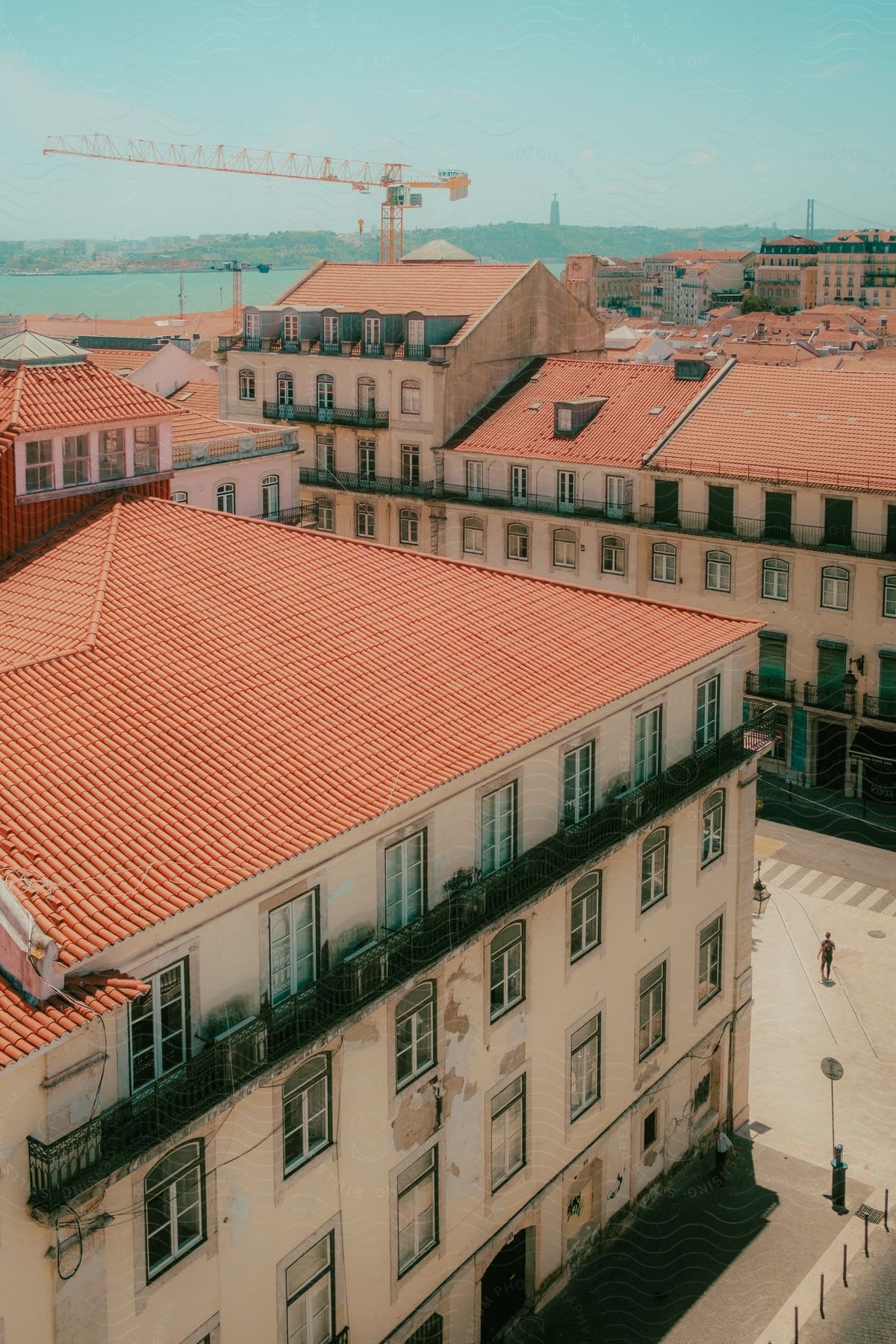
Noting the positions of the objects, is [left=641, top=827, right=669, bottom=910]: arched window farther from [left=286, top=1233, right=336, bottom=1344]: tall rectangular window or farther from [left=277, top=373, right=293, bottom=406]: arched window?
[left=277, top=373, right=293, bottom=406]: arched window

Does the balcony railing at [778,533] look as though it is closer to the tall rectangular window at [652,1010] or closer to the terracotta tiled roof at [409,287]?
the terracotta tiled roof at [409,287]

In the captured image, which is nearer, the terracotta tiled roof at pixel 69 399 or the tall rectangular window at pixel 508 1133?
the tall rectangular window at pixel 508 1133

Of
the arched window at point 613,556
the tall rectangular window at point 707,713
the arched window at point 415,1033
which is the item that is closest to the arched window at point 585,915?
the arched window at point 415,1033

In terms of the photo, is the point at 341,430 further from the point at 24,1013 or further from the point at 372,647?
the point at 24,1013

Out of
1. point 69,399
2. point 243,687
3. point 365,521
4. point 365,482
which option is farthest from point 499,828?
point 365,521

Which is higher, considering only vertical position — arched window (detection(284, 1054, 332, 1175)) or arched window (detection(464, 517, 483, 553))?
arched window (detection(464, 517, 483, 553))

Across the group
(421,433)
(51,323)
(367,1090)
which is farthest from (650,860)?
(51,323)

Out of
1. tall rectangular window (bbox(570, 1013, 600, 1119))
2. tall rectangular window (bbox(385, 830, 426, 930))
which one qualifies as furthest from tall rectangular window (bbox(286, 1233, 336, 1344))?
tall rectangular window (bbox(570, 1013, 600, 1119))
